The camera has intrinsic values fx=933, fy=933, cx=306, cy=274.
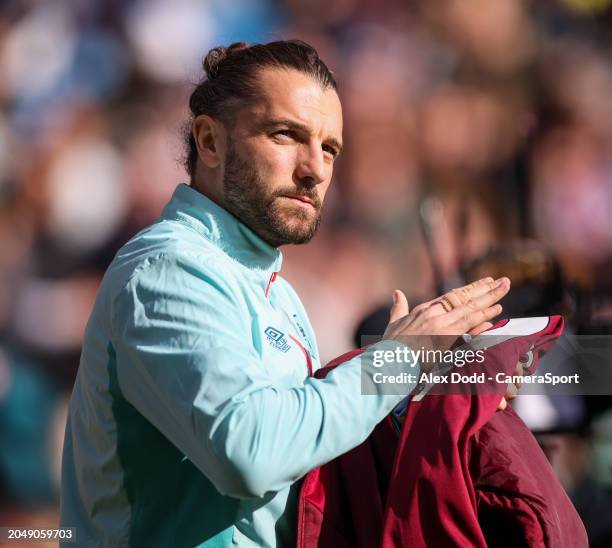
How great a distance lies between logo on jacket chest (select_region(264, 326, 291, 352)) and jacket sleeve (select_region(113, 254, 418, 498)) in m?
0.08

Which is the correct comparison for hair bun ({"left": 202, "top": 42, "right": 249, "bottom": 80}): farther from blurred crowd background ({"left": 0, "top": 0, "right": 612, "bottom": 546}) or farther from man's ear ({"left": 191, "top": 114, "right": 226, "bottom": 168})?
blurred crowd background ({"left": 0, "top": 0, "right": 612, "bottom": 546})

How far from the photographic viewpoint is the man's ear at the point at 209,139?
1.62 m

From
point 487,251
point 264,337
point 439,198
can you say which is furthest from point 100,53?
point 264,337

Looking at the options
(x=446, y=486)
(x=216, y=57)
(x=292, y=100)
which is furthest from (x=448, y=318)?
(x=216, y=57)

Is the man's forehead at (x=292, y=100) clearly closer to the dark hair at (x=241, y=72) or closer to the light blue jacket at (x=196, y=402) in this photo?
the dark hair at (x=241, y=72)

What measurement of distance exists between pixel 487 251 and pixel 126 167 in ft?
4.40

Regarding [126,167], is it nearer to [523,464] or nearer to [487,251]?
[487,251]

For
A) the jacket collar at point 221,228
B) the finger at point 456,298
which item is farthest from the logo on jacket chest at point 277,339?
the finger at point 456,298

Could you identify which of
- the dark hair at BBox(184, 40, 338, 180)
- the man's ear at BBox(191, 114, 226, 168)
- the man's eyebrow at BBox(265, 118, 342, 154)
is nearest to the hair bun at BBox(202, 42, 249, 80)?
A: the dark hair at BBox(184, 40, 338, 180)

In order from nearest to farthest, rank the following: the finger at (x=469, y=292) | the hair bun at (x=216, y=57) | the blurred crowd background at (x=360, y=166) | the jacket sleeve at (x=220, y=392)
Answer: the jacket sleeve at (x=220, y=392), the finger at (x=469, y=292), the hair bun at (x=216, y=57), the blurred crowd background at (x=360, y=166)

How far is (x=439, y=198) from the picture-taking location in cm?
345

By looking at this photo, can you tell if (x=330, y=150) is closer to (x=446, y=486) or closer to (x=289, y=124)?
(x=289, y=124)

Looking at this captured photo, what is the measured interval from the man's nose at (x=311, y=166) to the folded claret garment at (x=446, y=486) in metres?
0.31

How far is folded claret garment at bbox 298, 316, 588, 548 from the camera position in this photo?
134 centimetres
